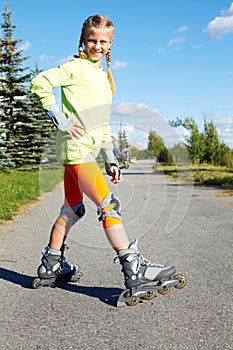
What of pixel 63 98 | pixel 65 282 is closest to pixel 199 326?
pixel 65 282

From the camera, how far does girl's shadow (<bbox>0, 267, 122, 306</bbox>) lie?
3383mm

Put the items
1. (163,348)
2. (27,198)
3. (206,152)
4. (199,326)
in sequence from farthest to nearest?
(206,152) < (27,198) < (199,326) < (163,348)

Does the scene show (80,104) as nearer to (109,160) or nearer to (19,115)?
(109,160)

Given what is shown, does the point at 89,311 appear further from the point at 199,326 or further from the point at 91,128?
the point at 91,128

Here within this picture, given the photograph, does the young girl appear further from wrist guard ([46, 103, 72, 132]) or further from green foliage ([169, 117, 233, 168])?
green foliage ([169, 117, 233, 168])

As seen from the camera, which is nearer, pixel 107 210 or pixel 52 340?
pixel 52 340

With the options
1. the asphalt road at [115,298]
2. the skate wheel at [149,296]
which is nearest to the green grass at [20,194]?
the asphalt road at [115,298]

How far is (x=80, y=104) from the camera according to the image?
3324mm

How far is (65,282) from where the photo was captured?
3781 mm

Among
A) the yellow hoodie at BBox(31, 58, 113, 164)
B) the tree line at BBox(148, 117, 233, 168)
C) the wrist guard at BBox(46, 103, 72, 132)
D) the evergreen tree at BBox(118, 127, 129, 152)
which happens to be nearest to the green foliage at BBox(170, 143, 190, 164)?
the evergreen tree at BBox(118, 127, 129, 152)

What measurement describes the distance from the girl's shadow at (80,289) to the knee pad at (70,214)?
19.4 inches

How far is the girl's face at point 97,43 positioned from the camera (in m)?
3.40

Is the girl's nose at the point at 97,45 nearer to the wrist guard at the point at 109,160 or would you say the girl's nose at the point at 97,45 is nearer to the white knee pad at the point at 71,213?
the wrist guard at the point at 109,160

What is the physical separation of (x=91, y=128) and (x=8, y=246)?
2367mm
